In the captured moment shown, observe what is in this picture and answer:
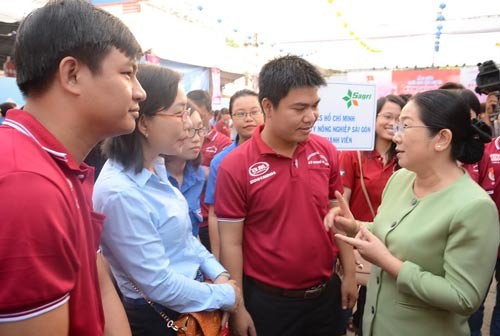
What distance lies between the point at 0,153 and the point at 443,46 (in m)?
13.7

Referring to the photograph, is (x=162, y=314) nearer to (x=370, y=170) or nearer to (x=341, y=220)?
(x=341, y=220)

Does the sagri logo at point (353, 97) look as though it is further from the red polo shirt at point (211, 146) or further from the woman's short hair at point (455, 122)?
the red polo shirt at point (211, 146)

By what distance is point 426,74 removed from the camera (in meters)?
11.5

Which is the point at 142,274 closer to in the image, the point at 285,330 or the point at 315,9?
the point at 285,330

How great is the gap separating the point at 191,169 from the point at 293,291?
3.65 feet

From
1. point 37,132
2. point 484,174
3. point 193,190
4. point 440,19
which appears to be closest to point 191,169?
point 193,190

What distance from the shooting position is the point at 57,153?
2.75ft

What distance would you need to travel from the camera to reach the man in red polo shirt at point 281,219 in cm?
185

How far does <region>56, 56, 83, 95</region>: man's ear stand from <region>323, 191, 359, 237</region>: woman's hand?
1.33 metres

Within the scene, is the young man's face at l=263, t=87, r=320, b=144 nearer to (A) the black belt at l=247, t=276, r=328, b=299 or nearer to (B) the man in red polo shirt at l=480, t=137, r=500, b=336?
(A) the black belt at l=247, t=276, r=328, b=299

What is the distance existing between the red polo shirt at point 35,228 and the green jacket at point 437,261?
4.16ft

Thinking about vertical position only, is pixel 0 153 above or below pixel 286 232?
above

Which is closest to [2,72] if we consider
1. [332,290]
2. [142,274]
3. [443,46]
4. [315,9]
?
[142,274]

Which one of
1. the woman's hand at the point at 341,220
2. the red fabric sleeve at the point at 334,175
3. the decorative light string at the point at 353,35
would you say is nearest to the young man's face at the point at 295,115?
the red fabric sleeve at the point at 334,175
